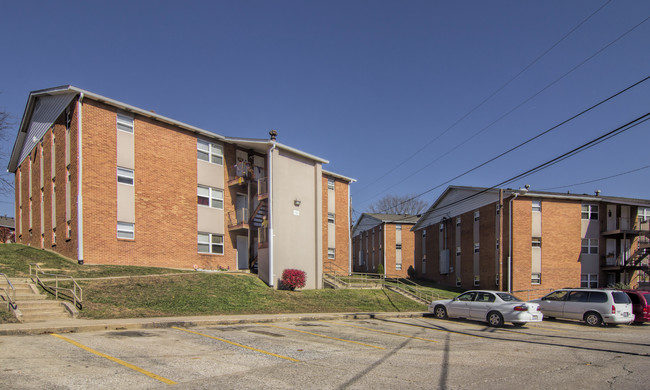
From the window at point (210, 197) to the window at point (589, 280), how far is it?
2720cm

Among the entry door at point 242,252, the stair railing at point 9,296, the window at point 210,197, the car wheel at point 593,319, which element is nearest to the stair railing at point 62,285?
the stair railing at point 9,296

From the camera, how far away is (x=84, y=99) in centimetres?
2119

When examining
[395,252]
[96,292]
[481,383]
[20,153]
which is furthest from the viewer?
[395,252]

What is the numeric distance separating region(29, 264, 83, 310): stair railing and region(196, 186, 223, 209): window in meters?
9.12

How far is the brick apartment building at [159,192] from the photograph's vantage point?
2141 cm

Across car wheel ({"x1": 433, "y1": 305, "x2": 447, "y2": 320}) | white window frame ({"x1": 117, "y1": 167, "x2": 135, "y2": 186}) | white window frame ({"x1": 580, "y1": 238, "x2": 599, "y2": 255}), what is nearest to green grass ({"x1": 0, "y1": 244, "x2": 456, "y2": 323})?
car wheel ({"x1": 433, "y1": 305, "x2": 447, "y2": 320})

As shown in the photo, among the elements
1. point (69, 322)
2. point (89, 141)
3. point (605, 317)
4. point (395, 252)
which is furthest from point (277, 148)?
point (395, 252)

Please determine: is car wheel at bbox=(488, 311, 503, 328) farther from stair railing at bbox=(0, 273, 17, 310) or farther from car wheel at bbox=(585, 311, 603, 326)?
stair railing at bbox=(0, 273, 17, 310)

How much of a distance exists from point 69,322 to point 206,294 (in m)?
6.67

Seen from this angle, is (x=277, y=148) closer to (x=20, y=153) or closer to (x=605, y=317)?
(x=605, y=317)

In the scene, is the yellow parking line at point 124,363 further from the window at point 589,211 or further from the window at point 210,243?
the window at point 589,211

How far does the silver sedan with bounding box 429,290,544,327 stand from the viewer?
1628 centimetres

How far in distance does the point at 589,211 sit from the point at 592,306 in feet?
61.5

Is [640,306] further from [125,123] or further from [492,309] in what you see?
[125,123]
